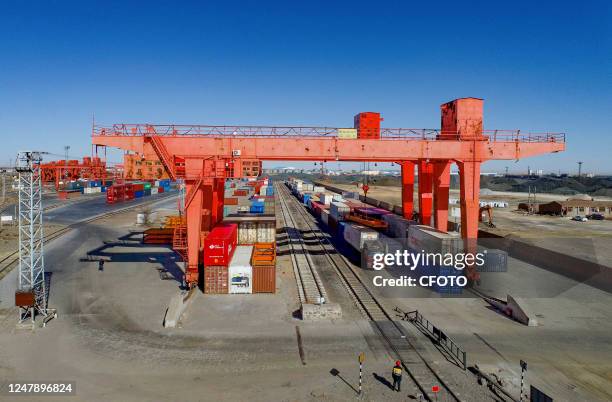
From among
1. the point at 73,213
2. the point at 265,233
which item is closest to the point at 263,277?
the point at 265,233

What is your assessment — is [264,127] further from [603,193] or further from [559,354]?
[603,193]

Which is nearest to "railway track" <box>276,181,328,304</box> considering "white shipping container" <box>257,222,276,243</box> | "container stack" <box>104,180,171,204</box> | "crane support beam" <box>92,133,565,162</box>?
"white shipping container" <box>257,222,276,243</box>

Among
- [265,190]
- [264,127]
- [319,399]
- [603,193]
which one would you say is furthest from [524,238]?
[603,193]

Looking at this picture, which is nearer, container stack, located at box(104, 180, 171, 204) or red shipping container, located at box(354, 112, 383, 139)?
red shipping container, located at box(354, 112, 383, 139)

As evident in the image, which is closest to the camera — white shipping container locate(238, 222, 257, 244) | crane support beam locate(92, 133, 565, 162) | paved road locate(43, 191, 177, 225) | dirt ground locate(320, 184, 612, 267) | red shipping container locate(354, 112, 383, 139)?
crane support beam locate(92, 133, 565, 162)

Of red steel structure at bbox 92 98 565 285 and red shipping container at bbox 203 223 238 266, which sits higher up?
red steel structure at bbox 92 98 565 285

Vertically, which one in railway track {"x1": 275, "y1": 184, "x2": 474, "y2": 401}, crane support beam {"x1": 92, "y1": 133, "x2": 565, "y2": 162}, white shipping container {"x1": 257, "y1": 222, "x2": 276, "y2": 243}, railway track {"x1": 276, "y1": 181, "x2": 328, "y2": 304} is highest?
crane support beam {"x1": 92, "y1": 133, "x2": 565, "y2": 162}

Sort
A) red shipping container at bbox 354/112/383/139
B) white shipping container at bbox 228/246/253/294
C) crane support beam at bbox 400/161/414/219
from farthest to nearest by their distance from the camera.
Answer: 1. crane support beam at bbox 400/161/414/219
2. red shipping container at bbox 354/112/383/139
3. white shipping container at bbox 228/246/253/294

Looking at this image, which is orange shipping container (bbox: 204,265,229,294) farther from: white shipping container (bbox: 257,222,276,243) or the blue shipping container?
the blue shipping container

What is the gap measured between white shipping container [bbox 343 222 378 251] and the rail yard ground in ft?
16.6

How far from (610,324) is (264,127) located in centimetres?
2409

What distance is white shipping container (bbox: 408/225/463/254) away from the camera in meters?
26.3
